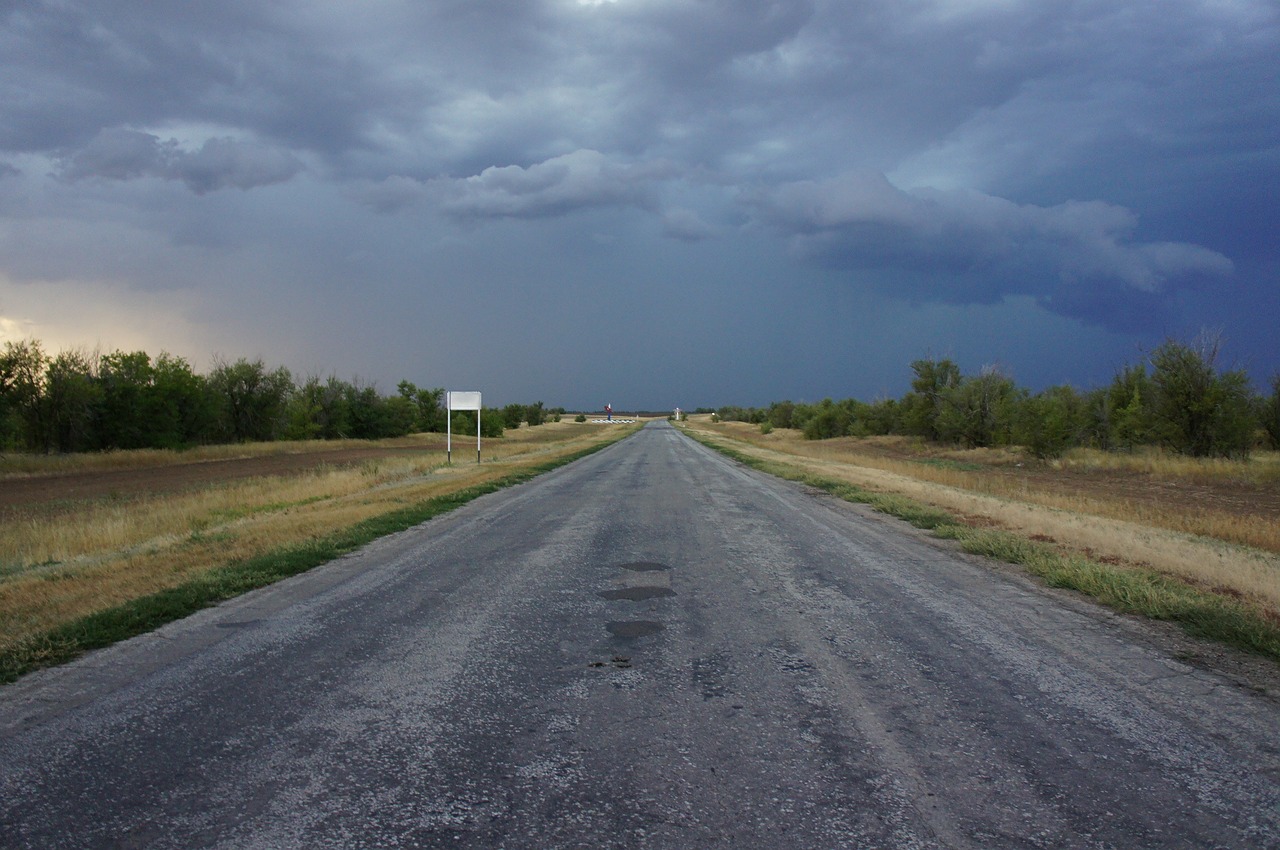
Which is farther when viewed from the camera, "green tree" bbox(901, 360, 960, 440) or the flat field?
"green tree" bbox(901, 360, 960, 440)

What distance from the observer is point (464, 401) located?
33.8 meters

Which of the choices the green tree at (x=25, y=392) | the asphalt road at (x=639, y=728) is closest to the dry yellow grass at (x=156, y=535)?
the asphalt road at (x=639, y=728)

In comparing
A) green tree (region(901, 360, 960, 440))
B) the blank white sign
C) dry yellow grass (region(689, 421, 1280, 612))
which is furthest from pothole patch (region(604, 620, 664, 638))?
green tree (region(901, 360, 960, 440))

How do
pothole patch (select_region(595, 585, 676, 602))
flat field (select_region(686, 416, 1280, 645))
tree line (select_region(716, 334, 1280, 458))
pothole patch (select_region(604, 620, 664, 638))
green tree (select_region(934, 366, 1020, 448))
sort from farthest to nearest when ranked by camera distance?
green tree (select_region(934, 366, 1020, 448))
tree line (select_region(716, 334, 1280, 458))
flat field (select_region(686, 416, 1280, 645))
pothole patch (select_region(595, 585, 676, 602))
pothole patch (select_region(604, 620, 664, 638))

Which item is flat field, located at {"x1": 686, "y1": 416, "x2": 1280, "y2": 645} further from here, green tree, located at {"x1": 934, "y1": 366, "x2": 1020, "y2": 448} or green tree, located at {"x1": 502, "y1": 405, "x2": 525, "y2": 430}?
green tree, located at {"x1": 502, "y1": 405, "x2": 525, "y2": 430}

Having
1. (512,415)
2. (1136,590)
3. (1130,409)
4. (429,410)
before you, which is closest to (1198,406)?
(1130,409)

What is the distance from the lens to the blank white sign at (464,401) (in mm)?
33500

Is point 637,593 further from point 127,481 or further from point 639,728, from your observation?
point 127,481

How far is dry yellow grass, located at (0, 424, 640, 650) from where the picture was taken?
7.82m

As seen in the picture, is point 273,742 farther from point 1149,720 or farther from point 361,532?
point 361,532

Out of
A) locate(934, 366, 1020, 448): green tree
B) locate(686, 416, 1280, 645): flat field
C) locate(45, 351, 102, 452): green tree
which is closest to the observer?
locate(686, 416, 1280, 645): flat field

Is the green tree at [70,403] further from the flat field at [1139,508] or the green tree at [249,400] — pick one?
the flat field at [1139,508]

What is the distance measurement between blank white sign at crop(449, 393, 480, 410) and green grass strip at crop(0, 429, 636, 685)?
796 inches

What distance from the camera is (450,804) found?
3.35m
